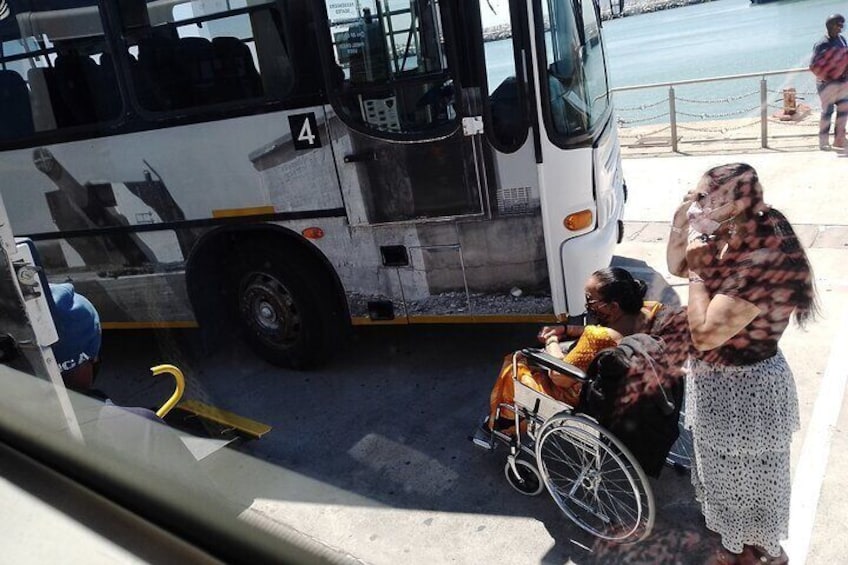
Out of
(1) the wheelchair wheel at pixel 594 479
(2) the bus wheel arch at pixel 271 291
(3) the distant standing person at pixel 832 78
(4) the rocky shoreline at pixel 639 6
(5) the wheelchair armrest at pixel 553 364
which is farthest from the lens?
(3) the distant standing person at pixel 832 78

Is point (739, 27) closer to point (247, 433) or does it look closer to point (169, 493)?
point (247, 433)

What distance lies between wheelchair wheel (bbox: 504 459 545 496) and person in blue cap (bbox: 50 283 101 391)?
177 cm

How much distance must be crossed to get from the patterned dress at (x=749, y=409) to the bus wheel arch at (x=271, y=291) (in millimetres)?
2512

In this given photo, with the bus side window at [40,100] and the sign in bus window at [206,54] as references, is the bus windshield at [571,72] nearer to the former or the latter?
the sign in bus window at [206,54]

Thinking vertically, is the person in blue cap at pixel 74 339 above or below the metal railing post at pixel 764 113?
above

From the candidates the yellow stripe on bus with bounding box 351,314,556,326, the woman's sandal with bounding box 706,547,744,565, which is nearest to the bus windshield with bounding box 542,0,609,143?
the yellow stripe on bus with bounding box 351,314,556,326

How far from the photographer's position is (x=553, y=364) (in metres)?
2.78

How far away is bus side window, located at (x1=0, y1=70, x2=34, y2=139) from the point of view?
4.48 metres

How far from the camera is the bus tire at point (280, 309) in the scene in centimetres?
436

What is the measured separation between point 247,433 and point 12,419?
2.58 m

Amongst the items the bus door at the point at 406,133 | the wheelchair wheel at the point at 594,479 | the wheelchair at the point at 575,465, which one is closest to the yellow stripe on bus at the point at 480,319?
the bus door at the point at 406,133

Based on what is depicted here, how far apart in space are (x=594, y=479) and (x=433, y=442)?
1.08 meters

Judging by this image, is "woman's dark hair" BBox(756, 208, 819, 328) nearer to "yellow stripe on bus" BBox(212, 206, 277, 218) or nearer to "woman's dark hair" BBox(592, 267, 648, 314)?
"woman's dark hair" BBox(592, 267, 648, 314)

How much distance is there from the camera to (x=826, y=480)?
2.79 metres
